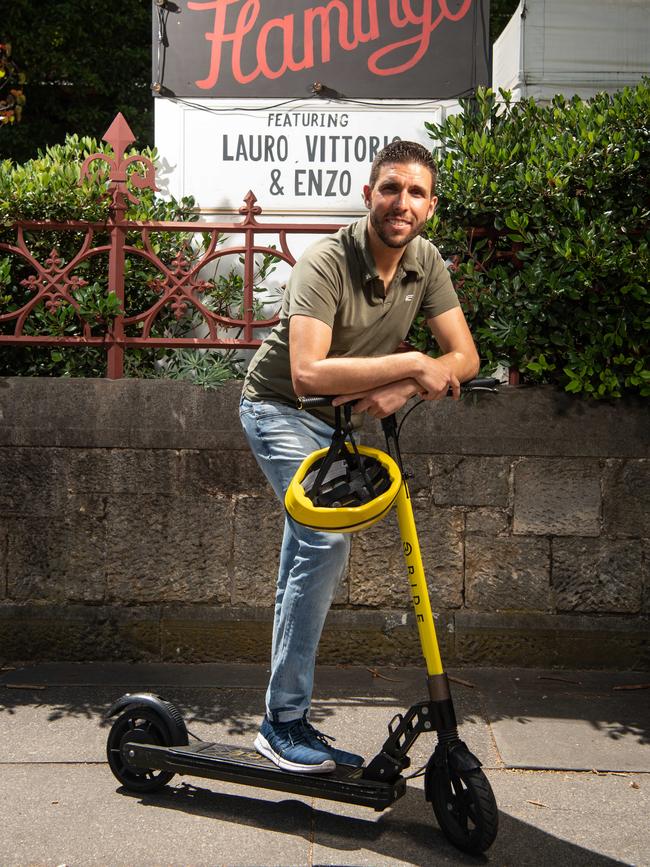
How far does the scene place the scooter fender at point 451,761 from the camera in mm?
3008

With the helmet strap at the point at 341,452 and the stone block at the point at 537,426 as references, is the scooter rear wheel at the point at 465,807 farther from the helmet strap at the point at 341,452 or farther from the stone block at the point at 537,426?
the stone block at the point at 537,426

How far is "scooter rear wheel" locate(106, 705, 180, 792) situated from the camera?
138 inches

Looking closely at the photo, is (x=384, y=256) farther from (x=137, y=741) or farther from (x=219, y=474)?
(x=219, y=474)

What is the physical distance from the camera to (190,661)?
16.3ft

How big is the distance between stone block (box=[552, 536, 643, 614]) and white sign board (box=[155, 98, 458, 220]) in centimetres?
238

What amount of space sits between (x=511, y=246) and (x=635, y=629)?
1.89 m

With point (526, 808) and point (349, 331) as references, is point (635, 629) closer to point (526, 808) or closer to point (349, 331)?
point (526, 808)

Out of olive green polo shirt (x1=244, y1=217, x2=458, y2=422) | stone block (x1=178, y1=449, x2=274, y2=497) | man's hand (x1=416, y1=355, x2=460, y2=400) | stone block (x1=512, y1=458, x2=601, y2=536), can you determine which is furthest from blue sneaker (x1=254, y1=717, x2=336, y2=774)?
stone block (x1=512, y1=458, x2=601, y2=536)

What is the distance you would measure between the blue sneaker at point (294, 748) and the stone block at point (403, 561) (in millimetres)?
1587

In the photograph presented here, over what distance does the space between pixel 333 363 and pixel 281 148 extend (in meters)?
3.30

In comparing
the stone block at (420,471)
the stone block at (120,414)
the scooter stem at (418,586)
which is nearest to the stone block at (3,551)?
the stone block at (120,414)

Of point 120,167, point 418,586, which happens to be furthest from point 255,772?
point 120,167

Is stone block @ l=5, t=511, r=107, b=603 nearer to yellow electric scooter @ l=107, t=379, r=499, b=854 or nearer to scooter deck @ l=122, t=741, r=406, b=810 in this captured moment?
scooter deck @ l=122, t=741, r=406, b=810

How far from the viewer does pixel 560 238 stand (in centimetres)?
473
